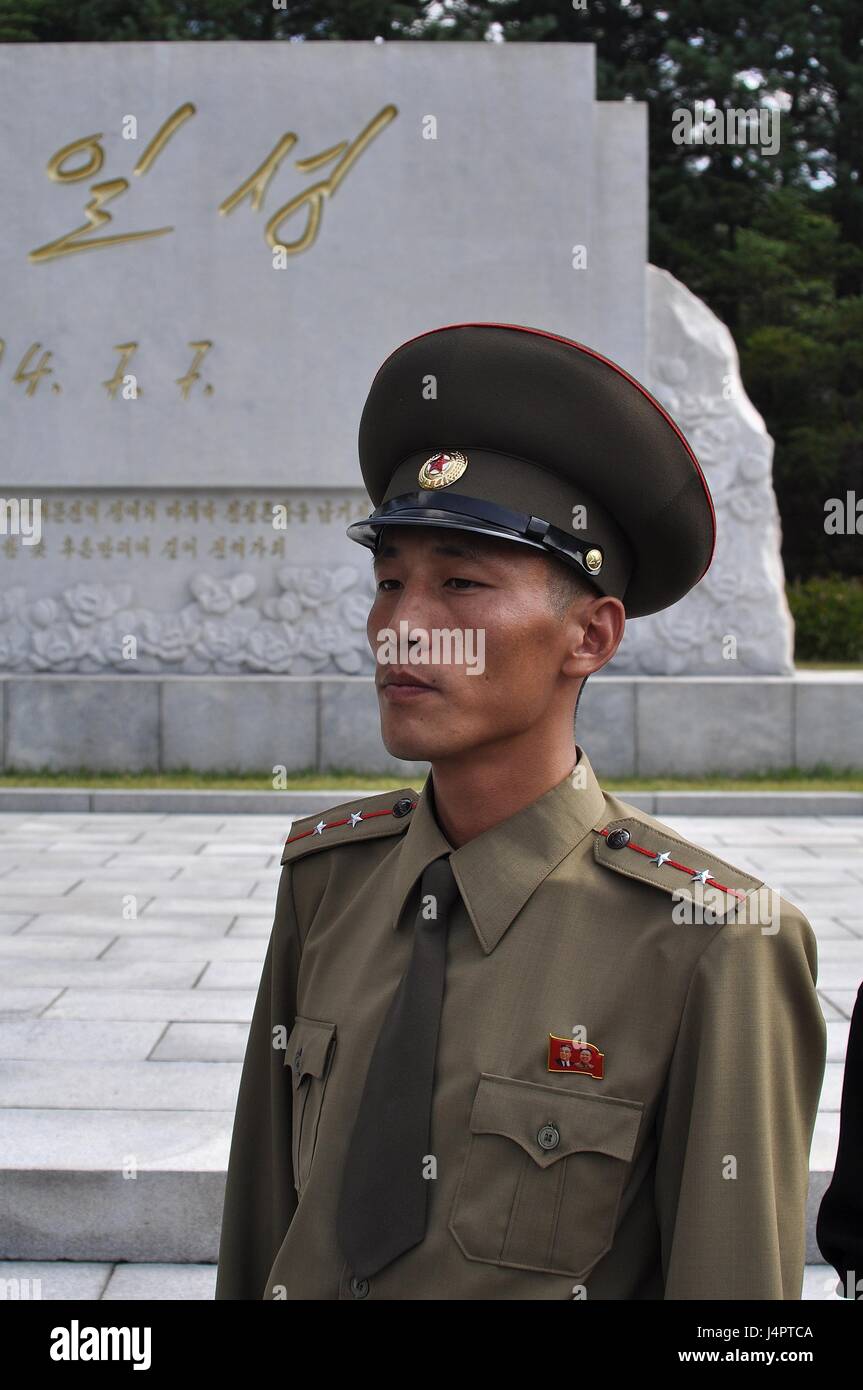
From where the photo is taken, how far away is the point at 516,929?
1.32m

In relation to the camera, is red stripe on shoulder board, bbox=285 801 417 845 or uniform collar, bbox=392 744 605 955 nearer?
uniform collar, bbox=392 744 605 955

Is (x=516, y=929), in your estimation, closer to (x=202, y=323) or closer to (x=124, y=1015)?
(x=124, y=1015)

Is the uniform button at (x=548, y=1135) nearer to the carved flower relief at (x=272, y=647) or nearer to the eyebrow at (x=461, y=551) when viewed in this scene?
the eyebrow at (x=461, y=551)

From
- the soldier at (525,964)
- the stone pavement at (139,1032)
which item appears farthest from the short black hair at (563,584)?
the stone pavement at (139,1032)

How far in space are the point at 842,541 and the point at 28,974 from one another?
72.2 feet

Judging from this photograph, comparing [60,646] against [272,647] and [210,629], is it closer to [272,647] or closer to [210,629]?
[210,629]

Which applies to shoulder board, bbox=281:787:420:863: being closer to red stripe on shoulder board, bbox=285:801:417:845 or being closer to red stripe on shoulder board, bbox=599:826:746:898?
red stripe on shoulder board, bbox=285:801:417:845

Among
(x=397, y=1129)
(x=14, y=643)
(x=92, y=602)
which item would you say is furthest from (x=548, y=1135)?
(x=14, y=643)

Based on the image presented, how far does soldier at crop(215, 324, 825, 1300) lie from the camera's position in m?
1.21

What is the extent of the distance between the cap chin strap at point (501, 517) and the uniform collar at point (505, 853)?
0.77ft

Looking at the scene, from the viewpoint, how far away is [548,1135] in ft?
4.06

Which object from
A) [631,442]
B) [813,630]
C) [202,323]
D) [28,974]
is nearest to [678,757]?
[202,323]
